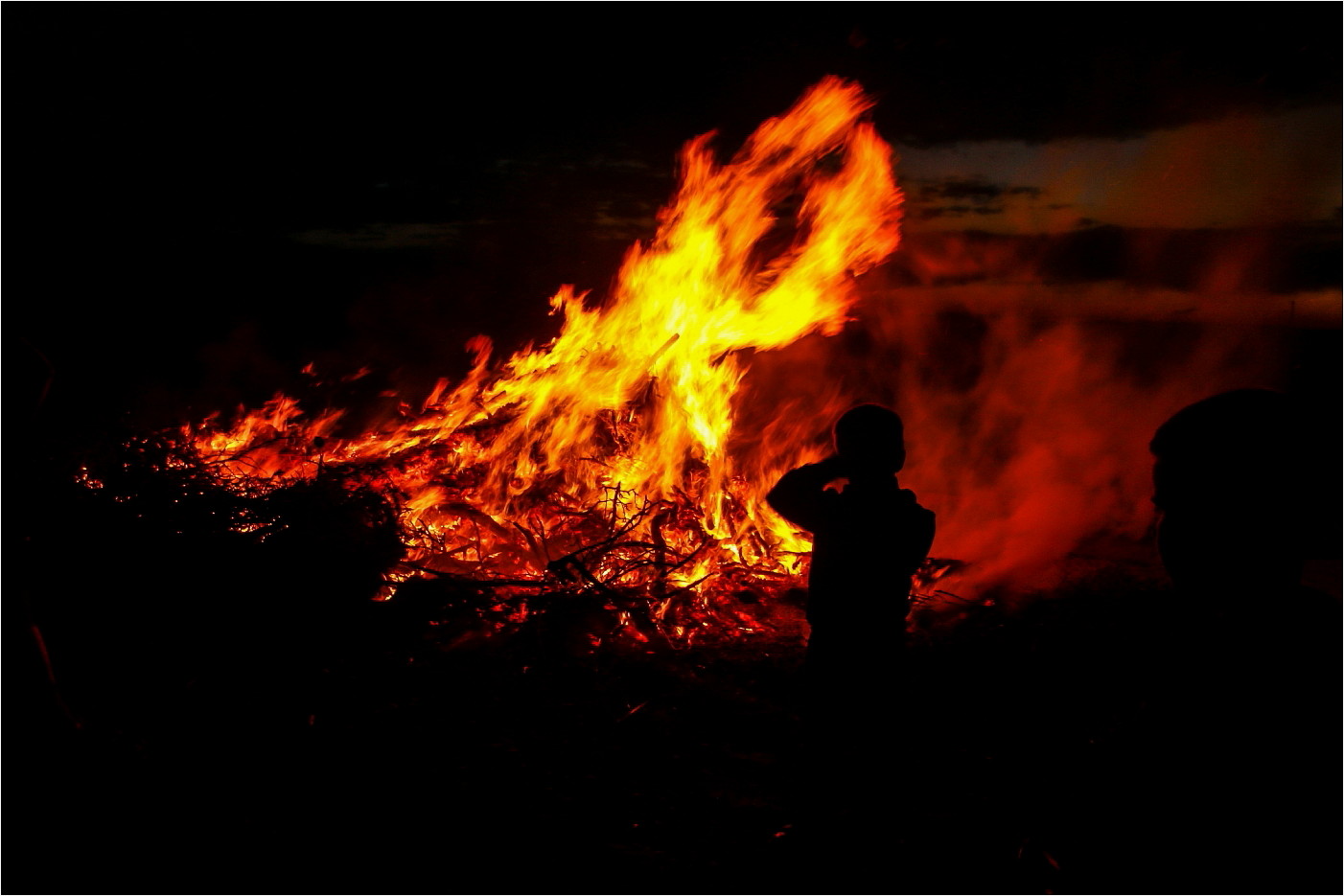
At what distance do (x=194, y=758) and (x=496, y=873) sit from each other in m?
1.73

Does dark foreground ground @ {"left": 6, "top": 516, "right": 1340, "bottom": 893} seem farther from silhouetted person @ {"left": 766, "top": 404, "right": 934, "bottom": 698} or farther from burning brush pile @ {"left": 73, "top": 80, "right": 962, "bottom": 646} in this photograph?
burning brush pile @ {"left": 73, "top": 80, "right": 962, "bottom": 646}

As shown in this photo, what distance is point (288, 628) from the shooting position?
4840 millimetres

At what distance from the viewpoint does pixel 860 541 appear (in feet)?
10.9

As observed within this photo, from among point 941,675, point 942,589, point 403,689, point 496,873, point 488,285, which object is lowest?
point 496,873

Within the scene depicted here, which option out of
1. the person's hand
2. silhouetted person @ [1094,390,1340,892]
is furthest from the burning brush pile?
silhouetted person @ [1094,390,1340,892]

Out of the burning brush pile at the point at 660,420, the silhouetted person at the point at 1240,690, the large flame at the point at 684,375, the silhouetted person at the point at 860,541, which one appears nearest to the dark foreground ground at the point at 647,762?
the silhouetted person at the point at 1240,690

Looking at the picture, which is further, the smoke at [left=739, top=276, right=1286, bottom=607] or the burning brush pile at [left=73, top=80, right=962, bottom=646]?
the smoke at [left=739, top=276, right=1286, bottom=607]

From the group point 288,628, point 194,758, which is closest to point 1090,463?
point 288,628

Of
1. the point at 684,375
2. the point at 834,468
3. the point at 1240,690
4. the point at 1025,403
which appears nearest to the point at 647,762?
the point at 834,468

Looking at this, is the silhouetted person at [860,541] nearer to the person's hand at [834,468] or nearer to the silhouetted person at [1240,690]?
the person's hand at [834,468]

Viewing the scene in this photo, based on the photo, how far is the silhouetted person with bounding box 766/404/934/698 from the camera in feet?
10.9

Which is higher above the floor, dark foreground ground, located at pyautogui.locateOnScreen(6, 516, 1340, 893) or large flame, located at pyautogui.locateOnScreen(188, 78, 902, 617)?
Result: large flame, located at pyautogui.locateOnScreen(188, 78, 902, 617)

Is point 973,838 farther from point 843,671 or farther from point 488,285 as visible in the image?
point 488,285

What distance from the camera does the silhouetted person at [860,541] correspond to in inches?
131
